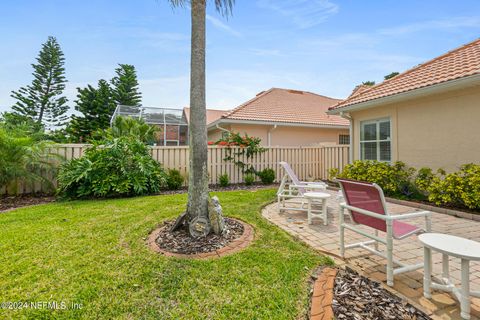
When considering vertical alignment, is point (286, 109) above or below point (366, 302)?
above

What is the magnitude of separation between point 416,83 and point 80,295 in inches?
343

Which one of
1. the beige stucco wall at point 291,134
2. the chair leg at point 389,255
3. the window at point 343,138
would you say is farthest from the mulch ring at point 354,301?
the window at point 343,138

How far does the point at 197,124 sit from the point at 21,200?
21.9ft

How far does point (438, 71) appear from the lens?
6602 millimetres

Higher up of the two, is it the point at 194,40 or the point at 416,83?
the point at 416,83

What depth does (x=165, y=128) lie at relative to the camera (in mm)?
17297

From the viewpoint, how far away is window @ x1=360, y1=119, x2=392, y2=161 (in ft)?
24.4

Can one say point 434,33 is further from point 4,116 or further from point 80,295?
point 4,116

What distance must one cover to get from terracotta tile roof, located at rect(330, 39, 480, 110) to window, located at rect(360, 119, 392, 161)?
3.26 feet

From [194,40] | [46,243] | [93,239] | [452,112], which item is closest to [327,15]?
[452,112]

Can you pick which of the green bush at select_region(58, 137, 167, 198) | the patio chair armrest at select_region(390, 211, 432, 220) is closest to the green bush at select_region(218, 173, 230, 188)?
the green bush at select_region(58, 137, 167, 198)

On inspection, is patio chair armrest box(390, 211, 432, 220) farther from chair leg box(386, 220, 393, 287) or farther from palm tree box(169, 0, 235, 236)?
palm tree box(169, 0, 235, 236)


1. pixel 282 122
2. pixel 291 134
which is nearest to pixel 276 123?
pixel 282 122

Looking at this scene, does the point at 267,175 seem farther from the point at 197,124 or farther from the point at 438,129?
the point at 197,124
